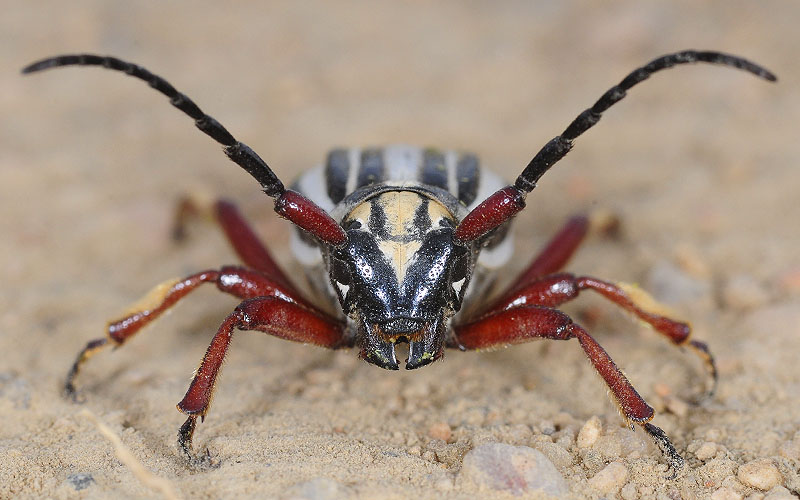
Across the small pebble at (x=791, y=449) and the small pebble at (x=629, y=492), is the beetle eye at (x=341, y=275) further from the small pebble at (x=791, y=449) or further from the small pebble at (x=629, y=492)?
the small pebble at (x=791, y=449)

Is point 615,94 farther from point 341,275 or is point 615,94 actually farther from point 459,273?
point 341,275

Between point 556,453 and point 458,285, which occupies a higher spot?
point 458,285

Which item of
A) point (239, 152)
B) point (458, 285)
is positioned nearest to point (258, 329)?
point (239, 152)

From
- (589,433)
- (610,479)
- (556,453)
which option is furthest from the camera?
(589,433)

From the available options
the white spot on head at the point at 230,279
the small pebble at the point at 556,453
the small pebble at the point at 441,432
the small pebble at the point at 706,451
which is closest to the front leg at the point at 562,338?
the small pebble at the point at 706,451

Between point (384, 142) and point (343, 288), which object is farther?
point (384, 142)

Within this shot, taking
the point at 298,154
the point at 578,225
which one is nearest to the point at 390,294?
the point at 578,225
